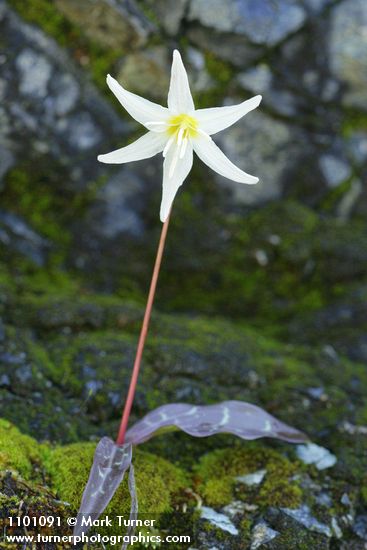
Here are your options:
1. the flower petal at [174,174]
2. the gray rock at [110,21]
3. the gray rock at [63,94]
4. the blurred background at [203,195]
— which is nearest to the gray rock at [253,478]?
the blurred background at [203,195]

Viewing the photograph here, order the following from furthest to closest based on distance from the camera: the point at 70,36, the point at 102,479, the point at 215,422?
the point at 70,36, the point at 215,422, the point at 102,479

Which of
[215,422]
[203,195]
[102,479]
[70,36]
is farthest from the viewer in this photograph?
[203,195]

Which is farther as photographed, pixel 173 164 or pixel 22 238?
pixel 22 238

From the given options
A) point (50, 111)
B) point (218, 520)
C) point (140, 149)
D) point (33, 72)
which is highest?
point (140, 149)

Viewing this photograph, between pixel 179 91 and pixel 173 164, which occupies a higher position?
pixel 179 91

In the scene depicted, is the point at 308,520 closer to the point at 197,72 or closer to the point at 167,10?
the point at 197,72

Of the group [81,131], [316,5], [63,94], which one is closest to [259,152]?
[316,5]

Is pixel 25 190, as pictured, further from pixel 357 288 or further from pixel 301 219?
pixel 357 288

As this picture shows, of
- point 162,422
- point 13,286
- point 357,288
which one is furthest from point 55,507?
point 357,288
